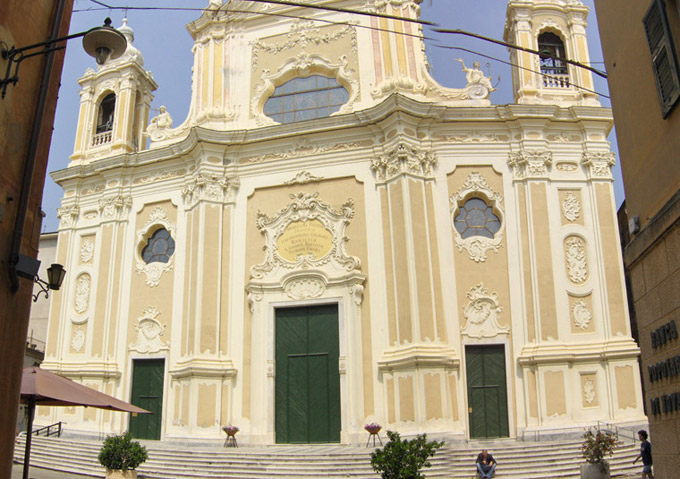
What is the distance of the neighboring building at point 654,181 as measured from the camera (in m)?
6.46

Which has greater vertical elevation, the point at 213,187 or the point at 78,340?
the point at 213,187

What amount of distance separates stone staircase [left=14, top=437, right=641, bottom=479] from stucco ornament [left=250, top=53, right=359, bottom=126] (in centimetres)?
987

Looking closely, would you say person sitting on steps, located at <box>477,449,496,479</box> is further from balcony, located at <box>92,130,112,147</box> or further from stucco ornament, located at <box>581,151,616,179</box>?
balcony, located at <box>92,130,112,147</box>

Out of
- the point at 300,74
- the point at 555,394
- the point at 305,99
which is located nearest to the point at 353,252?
the point at 305,99

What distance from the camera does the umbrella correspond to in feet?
29.4

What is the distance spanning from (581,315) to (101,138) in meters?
16.6

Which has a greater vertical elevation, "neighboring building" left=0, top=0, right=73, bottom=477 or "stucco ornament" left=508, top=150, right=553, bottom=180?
"stucco ornament" left=508, top=150, right=553, bottom=180

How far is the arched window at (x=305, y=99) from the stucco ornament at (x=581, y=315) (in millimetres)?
9046

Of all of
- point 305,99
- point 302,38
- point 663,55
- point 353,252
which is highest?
point 302,38

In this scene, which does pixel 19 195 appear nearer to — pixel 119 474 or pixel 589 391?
pixel 119 474

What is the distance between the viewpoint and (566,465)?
13758mm

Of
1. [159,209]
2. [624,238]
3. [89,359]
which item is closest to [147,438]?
[89,359]

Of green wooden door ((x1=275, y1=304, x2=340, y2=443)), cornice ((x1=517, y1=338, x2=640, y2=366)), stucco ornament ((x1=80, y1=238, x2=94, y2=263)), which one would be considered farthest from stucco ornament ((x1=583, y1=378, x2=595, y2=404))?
stucco ornament ((x1=80, y1=238, x2=94, y2=263))

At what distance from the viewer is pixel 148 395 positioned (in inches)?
753
